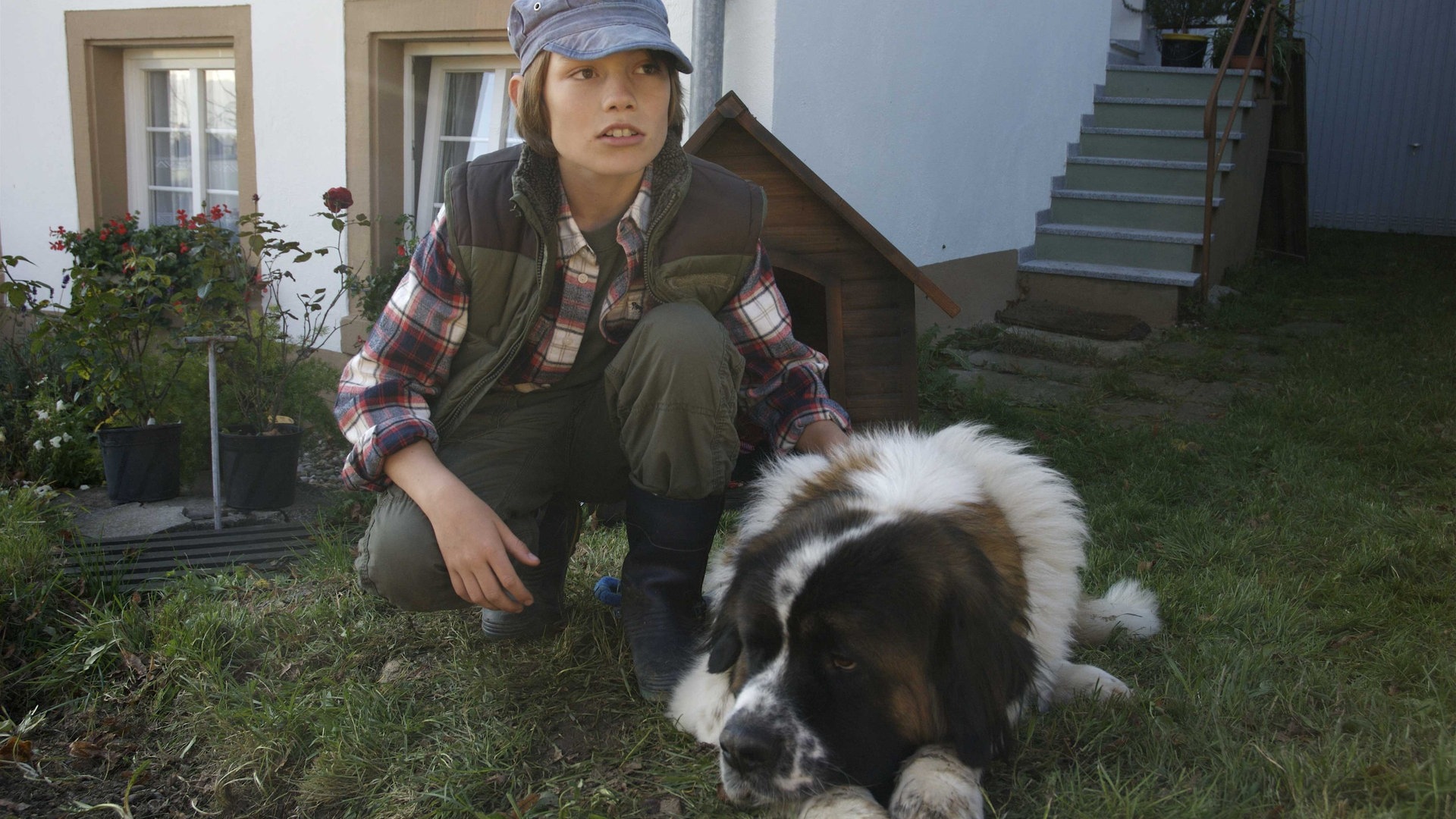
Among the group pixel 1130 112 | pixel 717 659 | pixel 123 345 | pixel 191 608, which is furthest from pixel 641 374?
pixel 1130 112

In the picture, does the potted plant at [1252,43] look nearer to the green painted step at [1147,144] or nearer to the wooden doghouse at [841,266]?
the green painted step at [1147,144]

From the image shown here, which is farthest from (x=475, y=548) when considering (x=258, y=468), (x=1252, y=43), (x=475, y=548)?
(x=1252, y=43)

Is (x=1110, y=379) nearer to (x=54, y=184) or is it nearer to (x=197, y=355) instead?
(x=197, y=355)

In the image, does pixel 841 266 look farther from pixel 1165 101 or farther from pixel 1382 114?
pixel 1382 114

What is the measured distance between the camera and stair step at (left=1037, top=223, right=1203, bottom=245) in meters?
6.34

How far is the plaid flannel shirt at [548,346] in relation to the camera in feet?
6.44

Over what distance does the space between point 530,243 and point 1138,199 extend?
5.56m

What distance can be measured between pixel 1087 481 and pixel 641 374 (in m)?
2.21

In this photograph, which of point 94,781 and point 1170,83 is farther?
point 1170,83

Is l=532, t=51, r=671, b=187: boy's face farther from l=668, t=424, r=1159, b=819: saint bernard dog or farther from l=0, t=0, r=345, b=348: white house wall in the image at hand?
l=0, t=0, r=345, b=348: white house wall

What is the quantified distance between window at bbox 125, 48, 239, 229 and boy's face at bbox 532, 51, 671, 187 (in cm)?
465

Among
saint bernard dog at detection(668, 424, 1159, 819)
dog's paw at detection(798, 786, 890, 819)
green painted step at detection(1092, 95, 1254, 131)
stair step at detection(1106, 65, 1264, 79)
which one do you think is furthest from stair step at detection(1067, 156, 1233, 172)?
dog's paw at detection(798, 786, 890, 819)

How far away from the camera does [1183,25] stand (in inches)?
322

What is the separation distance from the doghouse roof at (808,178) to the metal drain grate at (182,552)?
1.69 m
